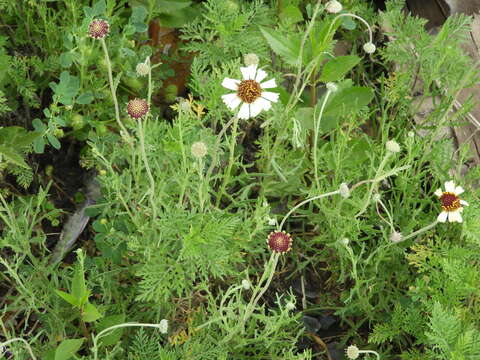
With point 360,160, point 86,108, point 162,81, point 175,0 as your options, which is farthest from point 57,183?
point 360,160

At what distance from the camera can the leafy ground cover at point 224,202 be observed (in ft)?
5.15

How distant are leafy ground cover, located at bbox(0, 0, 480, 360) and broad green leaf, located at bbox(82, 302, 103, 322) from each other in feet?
0.04

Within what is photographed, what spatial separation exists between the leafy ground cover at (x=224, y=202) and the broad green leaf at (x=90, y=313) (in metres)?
0.01

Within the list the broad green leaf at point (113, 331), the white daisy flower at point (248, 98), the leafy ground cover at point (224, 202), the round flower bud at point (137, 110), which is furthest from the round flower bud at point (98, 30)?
the broad green leaf at point (113, 331)

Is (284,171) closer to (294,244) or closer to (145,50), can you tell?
(294,244)

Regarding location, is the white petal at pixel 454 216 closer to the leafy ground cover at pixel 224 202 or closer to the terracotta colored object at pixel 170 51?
the leafy ground cover at pixel 224 202

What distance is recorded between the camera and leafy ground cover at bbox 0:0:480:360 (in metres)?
1.57

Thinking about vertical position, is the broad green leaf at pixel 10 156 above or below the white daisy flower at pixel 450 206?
below

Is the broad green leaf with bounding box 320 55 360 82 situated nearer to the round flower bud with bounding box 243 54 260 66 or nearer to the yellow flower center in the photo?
the round flower bud with bounding box 243 54 260 66

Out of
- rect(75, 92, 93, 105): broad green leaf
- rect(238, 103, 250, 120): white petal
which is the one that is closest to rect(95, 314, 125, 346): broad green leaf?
rect(238, 103, 250, 120): white petal

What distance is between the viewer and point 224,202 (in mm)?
2127

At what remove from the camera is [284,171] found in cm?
186

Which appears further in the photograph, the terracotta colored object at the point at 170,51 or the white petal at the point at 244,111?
the terracotta colored object at the point at 170,51

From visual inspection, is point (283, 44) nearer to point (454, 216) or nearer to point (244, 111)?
point (244, 111)
